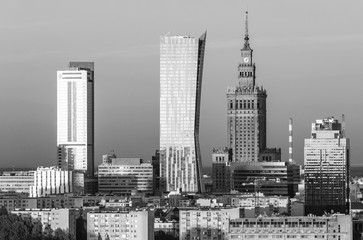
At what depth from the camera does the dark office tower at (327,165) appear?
193 m

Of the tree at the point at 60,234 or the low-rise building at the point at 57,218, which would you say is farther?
the low-rise building at the point at 57,218

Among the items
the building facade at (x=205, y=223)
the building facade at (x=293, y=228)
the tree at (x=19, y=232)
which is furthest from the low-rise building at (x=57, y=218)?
the building facade at (x=293, y=228)

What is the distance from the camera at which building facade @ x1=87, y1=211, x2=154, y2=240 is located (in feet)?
425

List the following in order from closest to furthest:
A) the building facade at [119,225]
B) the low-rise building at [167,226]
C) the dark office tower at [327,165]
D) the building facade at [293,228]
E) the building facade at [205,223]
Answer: the building facade at [293,228] → the building facade at [119,225] → the building facade at [205,223] → the low-rise building at [167,226] → the dark office tower at [327,165]

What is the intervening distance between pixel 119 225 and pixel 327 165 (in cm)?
6874

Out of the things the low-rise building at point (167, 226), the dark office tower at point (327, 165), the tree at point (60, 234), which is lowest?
the tree at point (60, 234)

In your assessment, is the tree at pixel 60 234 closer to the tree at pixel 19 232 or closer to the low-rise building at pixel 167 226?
the tree at pixel 19 232

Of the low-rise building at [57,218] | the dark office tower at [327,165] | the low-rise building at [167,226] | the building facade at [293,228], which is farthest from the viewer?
the dark office tower at [327,165]

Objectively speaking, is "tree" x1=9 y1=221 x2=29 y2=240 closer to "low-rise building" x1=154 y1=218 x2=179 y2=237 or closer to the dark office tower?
"low-rise building" x1=154 y1=218 x2=179 y2=237

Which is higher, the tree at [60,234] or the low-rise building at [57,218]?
the low-rise building at [57,218]

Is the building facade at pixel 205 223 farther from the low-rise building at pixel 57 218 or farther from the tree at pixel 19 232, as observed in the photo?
the tree at pixel 19 232

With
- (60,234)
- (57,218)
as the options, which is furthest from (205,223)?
(57,218)

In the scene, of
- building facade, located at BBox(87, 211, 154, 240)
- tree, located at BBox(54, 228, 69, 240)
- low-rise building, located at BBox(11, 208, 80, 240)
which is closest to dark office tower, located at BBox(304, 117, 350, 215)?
low-rise building, located at BBox(11, 208, 80, 240)

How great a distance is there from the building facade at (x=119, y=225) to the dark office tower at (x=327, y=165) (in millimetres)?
60299
